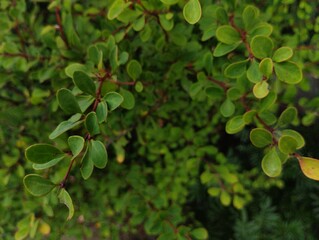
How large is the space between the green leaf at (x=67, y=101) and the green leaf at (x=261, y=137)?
13.1 inches

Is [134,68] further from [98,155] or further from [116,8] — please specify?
[98,155]

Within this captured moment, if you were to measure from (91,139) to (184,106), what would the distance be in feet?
2.53

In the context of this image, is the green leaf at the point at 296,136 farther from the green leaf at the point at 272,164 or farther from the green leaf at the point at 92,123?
the green leaf at the point at 92,123

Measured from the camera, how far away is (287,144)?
0.70m

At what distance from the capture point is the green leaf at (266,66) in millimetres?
710

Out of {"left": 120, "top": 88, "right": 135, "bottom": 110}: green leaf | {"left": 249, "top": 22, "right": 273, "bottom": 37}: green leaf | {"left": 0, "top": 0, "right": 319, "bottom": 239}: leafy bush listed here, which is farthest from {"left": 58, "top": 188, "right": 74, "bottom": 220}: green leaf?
{"left": 249, "top": 22, "right": 273, "bottom": 37}: green leaf

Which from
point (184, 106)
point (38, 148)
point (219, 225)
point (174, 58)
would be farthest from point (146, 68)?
point (219, 225)

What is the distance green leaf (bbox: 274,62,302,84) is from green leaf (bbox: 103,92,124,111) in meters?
0.31

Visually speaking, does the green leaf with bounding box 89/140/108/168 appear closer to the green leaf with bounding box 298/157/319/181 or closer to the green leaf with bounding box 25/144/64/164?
the green leaf with bounding box 25/144/64/164

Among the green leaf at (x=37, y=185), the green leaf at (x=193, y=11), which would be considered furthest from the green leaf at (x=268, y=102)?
the green leaf at (x=37, y=185)

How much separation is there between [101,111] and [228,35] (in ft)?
1.08

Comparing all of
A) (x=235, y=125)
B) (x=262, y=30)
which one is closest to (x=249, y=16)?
(x=262, y=30)

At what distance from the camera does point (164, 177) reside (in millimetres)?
1596

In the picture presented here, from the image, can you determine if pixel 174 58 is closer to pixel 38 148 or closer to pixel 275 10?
pixel 275 10
